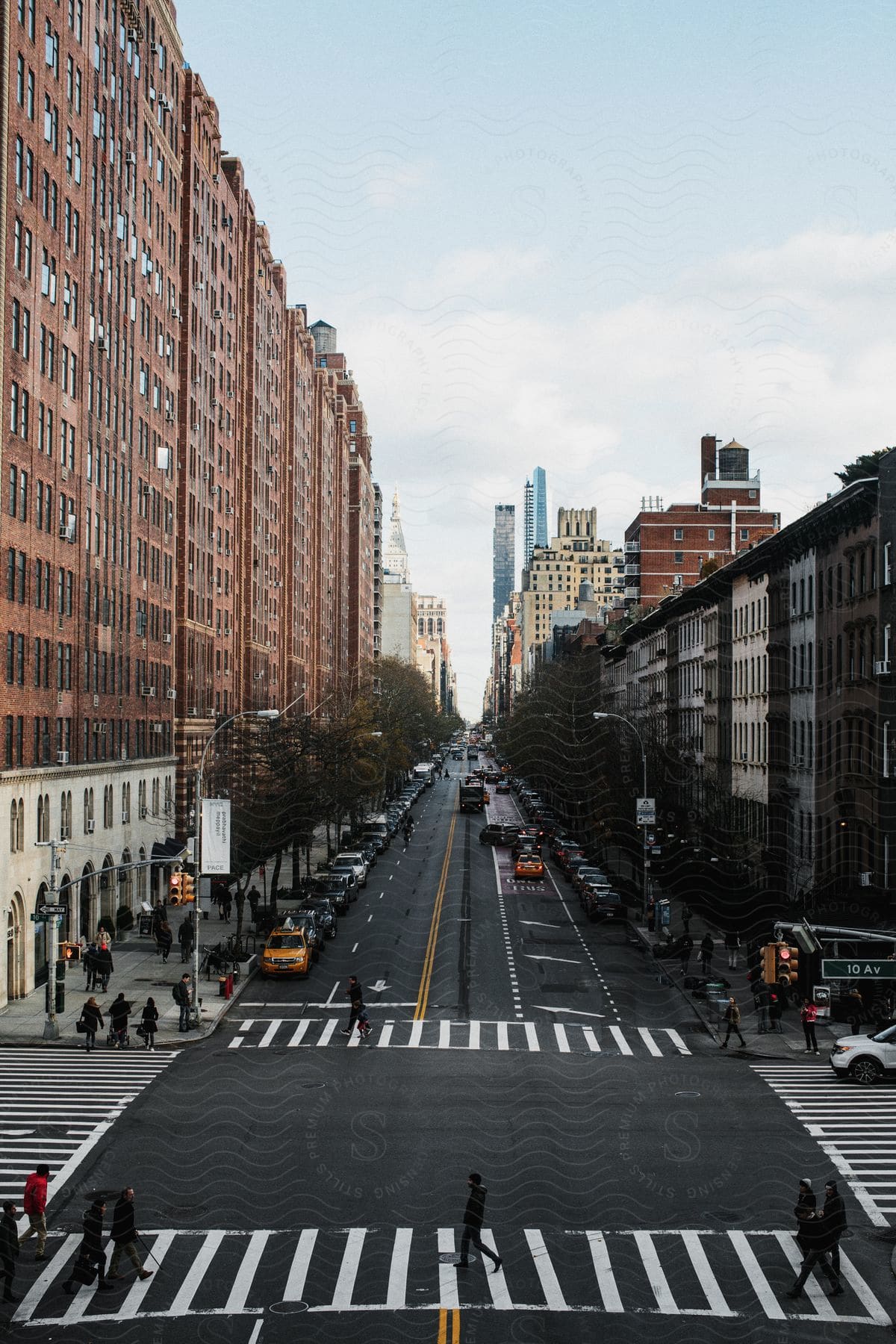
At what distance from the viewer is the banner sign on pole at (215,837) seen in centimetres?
4072

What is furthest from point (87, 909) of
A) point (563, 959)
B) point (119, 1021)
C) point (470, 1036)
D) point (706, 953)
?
point (706, 953)

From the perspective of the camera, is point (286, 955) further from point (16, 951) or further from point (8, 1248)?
point (8, 1248)

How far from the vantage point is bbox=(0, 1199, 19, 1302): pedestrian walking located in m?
18.5

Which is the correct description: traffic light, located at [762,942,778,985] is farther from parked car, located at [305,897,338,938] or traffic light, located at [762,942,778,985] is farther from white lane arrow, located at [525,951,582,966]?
parked car, located at [305,897,338,938]

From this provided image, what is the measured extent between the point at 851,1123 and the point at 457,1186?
984 centimetres

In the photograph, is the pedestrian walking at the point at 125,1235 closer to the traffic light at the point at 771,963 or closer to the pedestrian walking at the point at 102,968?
the traffic light at the point at 771,963

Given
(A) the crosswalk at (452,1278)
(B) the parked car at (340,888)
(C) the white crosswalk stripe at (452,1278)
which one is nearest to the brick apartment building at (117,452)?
(B) the parked car at (340,888)

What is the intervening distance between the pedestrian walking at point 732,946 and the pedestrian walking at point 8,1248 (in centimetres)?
3446

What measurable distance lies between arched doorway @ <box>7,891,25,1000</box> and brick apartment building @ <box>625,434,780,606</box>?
8059cm

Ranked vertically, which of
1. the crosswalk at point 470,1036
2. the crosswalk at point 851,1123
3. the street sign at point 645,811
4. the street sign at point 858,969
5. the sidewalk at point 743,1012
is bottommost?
the sidewalk at point 743,1012

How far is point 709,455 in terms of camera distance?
12225 cm

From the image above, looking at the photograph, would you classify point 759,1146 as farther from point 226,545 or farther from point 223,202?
point 223,202

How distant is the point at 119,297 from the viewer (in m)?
60.0

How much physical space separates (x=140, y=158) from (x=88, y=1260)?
5780 centimetres
